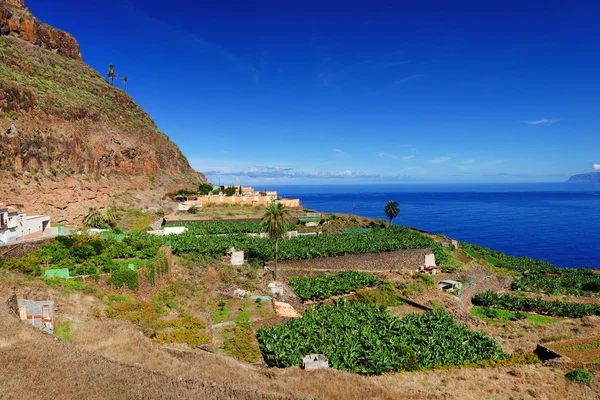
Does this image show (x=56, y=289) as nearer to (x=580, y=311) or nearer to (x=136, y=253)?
(x=136, y=253)

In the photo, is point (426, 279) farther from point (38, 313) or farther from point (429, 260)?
point (38, 313)

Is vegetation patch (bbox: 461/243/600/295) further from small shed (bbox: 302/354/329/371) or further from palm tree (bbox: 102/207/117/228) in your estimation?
palm tree (bbox: 102/207/117/228)

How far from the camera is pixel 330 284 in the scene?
32500 mm

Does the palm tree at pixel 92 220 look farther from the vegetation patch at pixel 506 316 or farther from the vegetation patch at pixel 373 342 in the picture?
the vegetation patch at pixel 506 316

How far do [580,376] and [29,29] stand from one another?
275 feet

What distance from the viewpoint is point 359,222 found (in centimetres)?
5809

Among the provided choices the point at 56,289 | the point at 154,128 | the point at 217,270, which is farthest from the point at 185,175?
the point at 56,289

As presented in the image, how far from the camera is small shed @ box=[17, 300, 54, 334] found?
13.5 meters

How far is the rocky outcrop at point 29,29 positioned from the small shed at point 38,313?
65471mm

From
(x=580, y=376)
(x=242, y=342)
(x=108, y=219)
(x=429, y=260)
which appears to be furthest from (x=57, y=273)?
(x=429, y=260)

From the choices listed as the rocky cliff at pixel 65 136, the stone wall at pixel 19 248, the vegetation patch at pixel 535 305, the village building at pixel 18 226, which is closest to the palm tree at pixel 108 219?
the rocky cliff at pixel 65 136

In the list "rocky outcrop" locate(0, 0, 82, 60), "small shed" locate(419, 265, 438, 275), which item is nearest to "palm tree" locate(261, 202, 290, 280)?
"small shed" locate(419, 265, 438, 275)

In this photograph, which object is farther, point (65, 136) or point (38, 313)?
point (65, 136)

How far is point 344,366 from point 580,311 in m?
25.8
